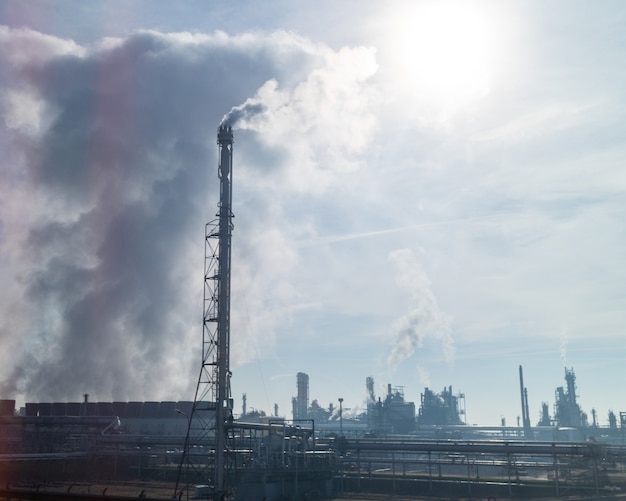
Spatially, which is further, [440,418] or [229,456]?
[440,418]

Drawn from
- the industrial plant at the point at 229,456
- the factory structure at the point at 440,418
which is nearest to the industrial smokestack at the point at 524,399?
the factory structure at the point at 440,418

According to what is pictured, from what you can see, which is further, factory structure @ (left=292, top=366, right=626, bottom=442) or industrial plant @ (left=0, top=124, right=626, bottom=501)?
factory structure @ (left=292, top=366, right=626, bottom=442)

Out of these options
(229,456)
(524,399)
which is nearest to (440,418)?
(524,399)

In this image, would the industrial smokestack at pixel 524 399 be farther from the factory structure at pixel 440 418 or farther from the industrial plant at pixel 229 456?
the industrial plant at pixel 229 456

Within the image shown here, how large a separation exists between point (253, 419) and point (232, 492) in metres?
68.6

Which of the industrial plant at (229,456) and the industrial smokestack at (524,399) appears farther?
the industrial smokestack at (524,399)

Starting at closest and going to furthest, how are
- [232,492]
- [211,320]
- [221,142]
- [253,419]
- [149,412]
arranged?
[232,492] < [211,320] < [221,142] < [149,412] < [253,419]

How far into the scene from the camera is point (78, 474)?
186 ft

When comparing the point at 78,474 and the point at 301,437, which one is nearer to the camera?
the point at 301,437

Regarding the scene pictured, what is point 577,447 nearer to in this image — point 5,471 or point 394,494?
point 394,494

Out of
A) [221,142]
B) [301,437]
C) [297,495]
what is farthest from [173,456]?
[221,142]

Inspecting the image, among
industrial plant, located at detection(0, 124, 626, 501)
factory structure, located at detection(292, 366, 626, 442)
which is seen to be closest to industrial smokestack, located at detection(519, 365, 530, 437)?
factory structure, located at detection(292, 366, 626, 442)

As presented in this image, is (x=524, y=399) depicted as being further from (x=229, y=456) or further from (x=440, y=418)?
(x=229, y=456)

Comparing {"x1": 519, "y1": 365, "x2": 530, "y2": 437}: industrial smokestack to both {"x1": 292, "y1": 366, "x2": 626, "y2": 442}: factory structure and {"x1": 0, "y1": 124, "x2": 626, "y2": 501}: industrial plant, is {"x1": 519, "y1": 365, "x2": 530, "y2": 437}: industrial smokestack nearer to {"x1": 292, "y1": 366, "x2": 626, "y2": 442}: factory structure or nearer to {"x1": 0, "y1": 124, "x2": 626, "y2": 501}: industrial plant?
{"x1": 292, "y1": 366, "x2": 626, "y2": 442}: factory structure
